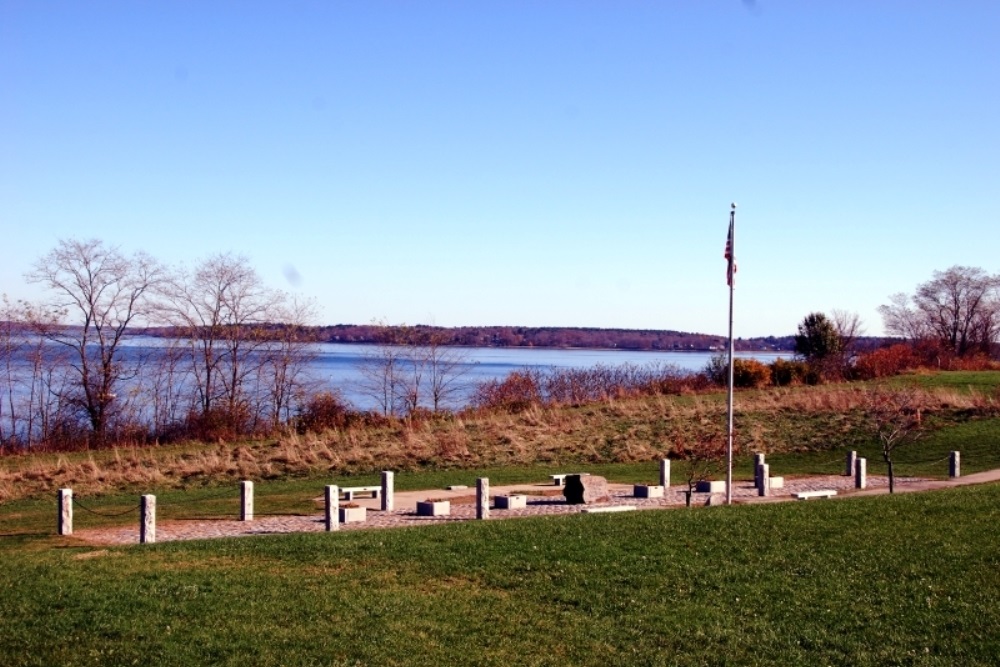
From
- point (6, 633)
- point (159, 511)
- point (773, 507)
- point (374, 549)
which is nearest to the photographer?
point (6, 633)

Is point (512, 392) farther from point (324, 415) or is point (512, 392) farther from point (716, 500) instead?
point (716, 500)

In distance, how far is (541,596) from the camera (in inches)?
404

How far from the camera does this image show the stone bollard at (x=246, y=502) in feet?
61.8

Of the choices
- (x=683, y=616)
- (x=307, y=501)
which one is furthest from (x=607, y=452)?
(x=683, y=616)

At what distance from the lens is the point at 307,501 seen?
21.8 meters

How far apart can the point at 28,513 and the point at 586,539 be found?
1327 centimetres

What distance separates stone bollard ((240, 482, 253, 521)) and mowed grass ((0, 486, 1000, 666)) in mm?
4632

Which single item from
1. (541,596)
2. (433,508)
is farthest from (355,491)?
(541,596)

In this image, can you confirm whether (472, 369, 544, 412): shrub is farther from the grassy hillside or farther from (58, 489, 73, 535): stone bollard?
(58, 489, 73, 535): stone bollard

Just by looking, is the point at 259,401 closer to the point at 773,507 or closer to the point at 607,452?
the point at 607,452

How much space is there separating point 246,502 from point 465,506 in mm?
4445

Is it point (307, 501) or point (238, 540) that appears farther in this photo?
point (307, 501)

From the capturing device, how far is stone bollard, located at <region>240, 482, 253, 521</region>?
18.8m

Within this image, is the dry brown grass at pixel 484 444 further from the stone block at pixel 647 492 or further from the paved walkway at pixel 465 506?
the stone block at pixel 647 492
